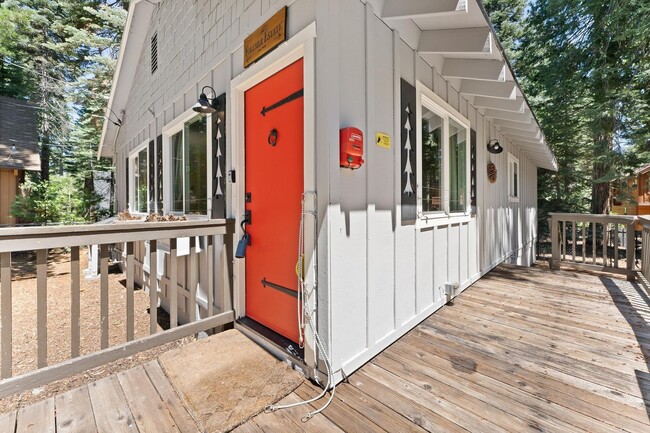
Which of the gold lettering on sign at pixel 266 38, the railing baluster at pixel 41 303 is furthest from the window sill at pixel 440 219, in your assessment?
the railing baluster at pixel 41 303

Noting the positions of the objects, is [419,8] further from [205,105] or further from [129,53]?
[129,53]

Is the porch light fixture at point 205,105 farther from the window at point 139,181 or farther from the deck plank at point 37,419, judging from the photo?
the window at point 139,181

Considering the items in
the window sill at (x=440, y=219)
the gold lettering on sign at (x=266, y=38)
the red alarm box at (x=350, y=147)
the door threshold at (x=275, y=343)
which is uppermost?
the gold lettering on sign at (x=266, y=38)

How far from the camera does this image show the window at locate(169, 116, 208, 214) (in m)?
3.53

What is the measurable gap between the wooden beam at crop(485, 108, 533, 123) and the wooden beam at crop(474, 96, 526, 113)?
0.32 m

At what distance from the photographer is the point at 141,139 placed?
604cm

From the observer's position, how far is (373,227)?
2.18 meters

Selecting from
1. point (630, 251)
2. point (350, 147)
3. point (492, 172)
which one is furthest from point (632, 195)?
→ point (350, 147)

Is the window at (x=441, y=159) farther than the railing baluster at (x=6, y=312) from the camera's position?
Yes

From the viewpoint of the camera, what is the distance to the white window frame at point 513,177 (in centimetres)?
629

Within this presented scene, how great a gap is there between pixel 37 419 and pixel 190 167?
2947 millimetres

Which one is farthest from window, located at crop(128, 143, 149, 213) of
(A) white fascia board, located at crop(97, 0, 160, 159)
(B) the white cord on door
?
(B) the white cord on door

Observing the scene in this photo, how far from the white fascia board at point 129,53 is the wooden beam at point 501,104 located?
18.7ft

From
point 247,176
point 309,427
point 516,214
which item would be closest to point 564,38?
point 516,214
